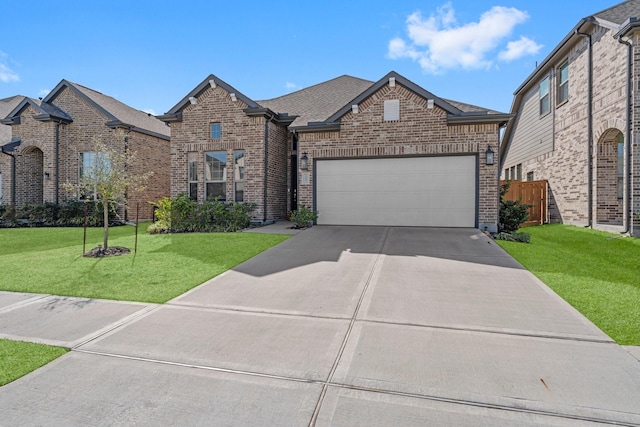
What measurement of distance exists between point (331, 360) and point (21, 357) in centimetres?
271

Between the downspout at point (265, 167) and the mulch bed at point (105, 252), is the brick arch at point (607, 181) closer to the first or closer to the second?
the downspout at point (265, 167)

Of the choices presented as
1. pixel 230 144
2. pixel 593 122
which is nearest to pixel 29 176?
pixel 230 144

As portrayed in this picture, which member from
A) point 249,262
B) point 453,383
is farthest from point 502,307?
point 249,262

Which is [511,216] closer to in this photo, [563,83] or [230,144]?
[563,83]

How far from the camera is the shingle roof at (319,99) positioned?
1482 cm

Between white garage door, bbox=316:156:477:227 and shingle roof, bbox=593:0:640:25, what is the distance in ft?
20.1

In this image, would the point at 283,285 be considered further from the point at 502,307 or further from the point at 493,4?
the point at 493,4

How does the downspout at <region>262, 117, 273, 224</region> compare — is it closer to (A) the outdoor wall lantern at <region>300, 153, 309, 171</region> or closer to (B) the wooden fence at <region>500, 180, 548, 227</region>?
(A) the outdoor wall lantern at <region>300, 153, 309, 171</region>

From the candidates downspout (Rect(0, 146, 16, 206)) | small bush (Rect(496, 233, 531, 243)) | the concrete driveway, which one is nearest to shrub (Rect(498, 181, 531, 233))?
small bush (Rect(496, 233, 531, 243))

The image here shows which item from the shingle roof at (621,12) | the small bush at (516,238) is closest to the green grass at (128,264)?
the small bush at (516,238)

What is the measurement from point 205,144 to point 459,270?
35.4ft

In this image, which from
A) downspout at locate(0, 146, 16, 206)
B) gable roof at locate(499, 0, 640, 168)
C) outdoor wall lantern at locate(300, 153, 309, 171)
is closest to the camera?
gable roof at locate(499, 0, 640, 168)

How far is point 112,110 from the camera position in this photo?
1630 centimetres

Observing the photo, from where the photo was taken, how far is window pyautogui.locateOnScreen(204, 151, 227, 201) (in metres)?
13.5
